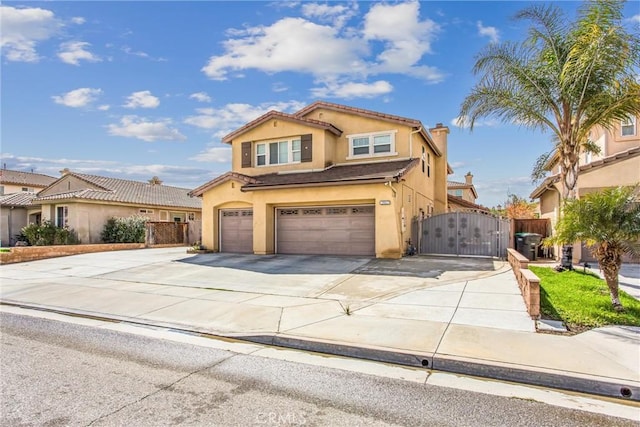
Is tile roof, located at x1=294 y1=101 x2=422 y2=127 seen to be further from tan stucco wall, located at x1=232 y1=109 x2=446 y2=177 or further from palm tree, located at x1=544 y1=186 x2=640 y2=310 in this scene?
palm tree, located at x1=544 y1=186 x2=640 y2=310

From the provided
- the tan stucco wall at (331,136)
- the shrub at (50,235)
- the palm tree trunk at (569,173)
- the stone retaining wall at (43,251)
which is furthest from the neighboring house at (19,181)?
the palm tree trunk at (569,173)

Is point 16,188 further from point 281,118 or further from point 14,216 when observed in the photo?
point 281,118

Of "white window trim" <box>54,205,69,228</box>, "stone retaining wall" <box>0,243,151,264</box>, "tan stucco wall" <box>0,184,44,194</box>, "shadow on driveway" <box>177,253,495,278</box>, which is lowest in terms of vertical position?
"shadow on driveway" <box>177,253,495,278</box>

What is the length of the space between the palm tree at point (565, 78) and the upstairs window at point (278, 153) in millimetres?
8997

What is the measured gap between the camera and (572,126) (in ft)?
39.6

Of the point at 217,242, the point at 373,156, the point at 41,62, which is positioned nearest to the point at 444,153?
the point at 373,156

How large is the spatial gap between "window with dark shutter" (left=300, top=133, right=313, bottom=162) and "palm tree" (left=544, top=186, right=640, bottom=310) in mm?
13058

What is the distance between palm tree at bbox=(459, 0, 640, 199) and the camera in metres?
10.6

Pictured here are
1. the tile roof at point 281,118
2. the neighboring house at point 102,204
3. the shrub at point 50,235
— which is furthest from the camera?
the neighboring house at point 102,204

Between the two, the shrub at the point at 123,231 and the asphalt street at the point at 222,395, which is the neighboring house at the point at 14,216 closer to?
the shrub at the point at 123,231

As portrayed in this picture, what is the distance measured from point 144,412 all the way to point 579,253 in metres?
17.3

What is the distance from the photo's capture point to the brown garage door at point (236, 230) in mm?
19172

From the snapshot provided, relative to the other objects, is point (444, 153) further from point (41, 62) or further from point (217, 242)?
point (41, 62)

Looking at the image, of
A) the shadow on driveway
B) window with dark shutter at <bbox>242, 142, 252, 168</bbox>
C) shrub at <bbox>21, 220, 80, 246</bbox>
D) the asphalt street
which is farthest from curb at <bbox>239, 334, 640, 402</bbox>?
shrub at <bbox>21, 220, 80, 246</bbox>
